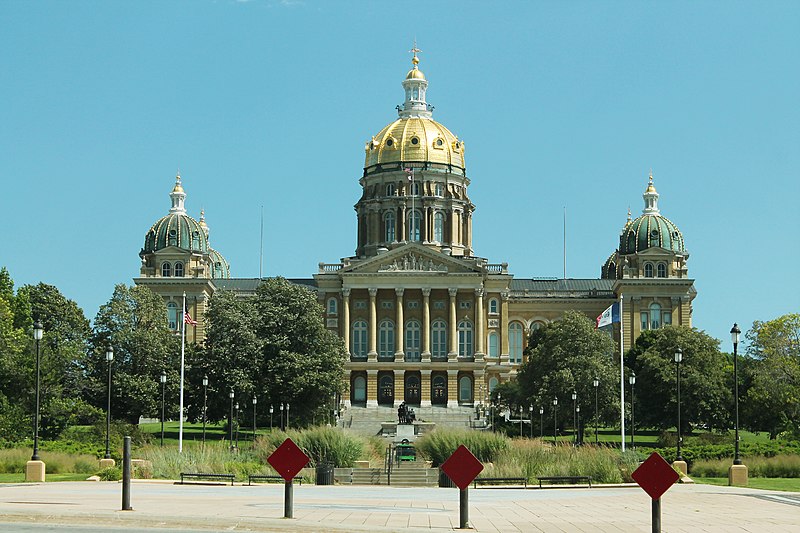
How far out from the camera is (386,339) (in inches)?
5310

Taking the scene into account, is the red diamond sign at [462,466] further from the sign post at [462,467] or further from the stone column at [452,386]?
the stone column at [452,386]

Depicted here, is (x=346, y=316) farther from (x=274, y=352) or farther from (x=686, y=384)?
(x=686, y=384)

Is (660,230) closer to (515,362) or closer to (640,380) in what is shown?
(515,362)

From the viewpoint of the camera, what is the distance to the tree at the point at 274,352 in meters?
99.1

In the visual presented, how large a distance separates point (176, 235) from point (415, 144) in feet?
92.6

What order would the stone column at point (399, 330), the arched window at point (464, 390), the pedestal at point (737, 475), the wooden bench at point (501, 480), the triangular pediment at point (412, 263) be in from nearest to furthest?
the wooden bench at point (501, 480) → the pedestal at point (737, 475) → the stone column at point (399, 330) → the arched window at point (464, 390) → the triangular pediment at point (412, 263)

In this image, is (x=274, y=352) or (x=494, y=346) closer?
(x=274, y=352)

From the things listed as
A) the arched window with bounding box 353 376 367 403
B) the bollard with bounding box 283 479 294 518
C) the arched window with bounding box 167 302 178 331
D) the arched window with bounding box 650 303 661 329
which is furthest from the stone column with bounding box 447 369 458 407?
the bollard with bounding box 283 479 294 518

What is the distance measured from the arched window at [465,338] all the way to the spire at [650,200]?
84.2ft

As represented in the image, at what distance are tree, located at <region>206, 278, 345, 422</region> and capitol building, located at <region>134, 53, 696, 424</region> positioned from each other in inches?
1025

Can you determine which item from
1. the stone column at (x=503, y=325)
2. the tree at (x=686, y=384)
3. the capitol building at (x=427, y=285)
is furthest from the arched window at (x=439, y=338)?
the tree at (x=686, y=384)

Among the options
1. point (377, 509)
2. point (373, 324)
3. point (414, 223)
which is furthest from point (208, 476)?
point (414, 223)

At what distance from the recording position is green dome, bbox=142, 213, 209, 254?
13888 centimetres

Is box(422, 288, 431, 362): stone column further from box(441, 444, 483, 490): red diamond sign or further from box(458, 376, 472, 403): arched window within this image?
box(441, 444, 483, 490): red diamond sign
